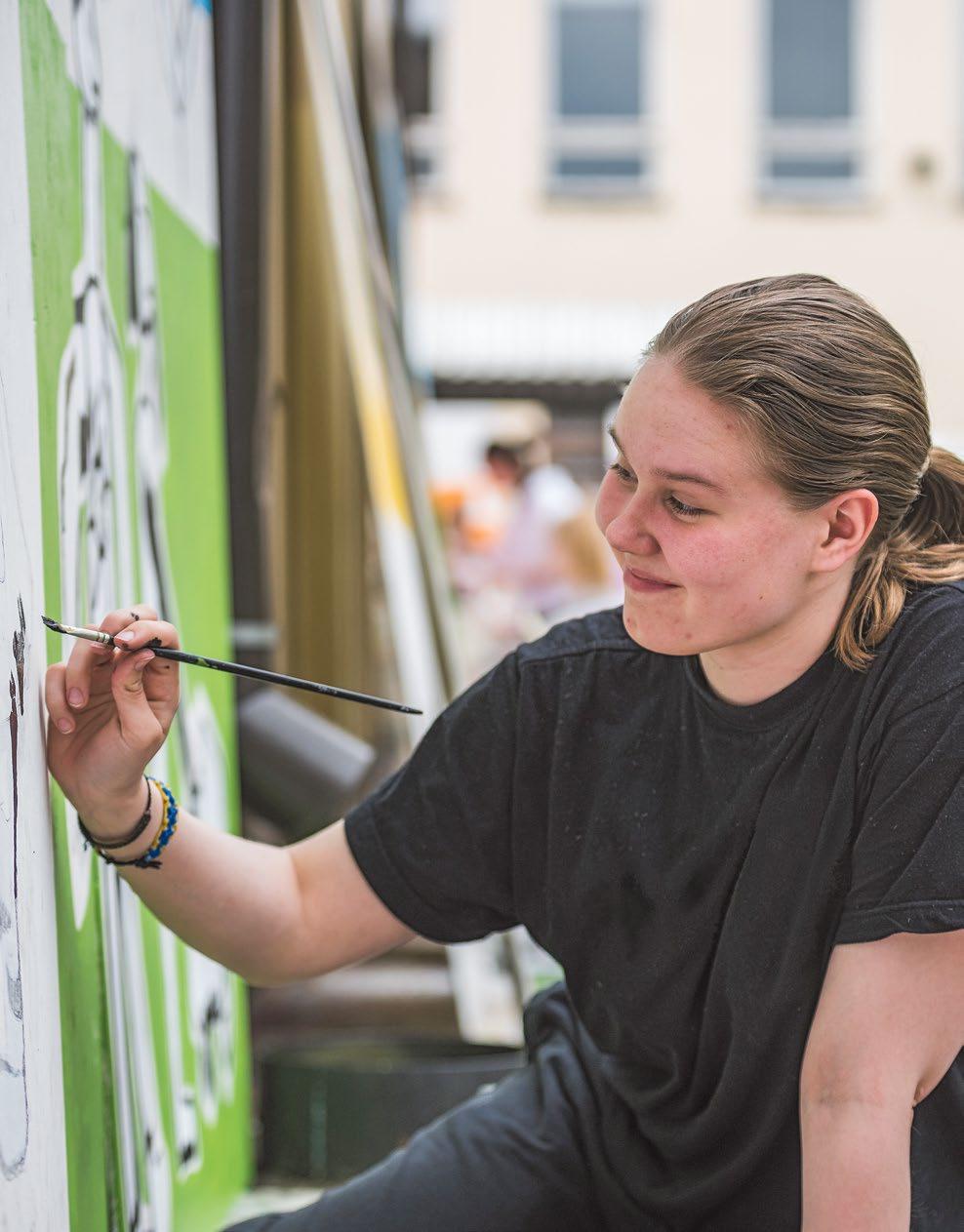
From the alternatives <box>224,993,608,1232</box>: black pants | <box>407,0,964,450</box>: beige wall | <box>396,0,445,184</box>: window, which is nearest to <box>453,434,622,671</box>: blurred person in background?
<box>396,0,445,184</box>: window

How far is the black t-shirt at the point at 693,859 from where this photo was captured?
54.4 inches

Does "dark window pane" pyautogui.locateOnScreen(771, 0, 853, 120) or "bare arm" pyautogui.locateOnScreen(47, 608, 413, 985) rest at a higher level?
"dark window pane" pyautogui.locateOnScreen(771, 0, 853, 120)

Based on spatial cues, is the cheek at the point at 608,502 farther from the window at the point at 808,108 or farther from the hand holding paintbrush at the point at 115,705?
the window at the point at 808,108

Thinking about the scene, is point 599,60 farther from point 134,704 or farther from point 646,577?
point 134,704

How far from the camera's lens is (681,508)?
55.2 inches

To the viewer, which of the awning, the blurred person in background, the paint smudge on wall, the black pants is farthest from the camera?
the awning

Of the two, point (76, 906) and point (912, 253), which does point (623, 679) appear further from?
point (912, 253)

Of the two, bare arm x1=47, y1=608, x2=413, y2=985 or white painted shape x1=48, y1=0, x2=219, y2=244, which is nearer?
bare arm x1=47, y1=608, x2=413, y2=985

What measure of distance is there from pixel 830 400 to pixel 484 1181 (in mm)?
805

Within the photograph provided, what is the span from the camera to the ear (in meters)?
1.41

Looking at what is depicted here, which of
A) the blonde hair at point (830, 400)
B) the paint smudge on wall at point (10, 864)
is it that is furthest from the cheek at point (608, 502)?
the paint smudge on wall at point (10, 864)

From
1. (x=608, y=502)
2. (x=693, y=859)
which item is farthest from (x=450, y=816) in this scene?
(x=608, y=502)

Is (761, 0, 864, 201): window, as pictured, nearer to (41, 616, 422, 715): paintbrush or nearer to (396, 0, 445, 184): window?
(396, 0, 445, 184): window

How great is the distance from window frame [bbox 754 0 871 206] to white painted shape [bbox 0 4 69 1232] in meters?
13.9
